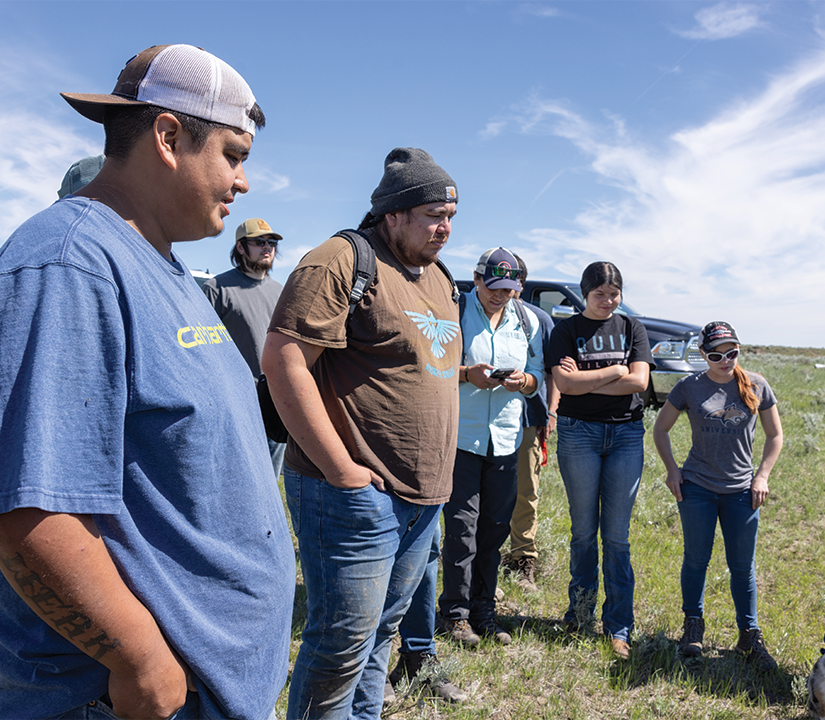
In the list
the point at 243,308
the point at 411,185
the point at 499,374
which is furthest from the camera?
the point at 243,308

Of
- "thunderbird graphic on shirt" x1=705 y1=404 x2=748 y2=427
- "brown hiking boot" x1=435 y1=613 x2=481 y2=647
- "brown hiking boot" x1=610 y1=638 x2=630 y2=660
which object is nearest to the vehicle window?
"thunderbird graphic on shirt" x1=705 y1=404 x2=748 y2=427

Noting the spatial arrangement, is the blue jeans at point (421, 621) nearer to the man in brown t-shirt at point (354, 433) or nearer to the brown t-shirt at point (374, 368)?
the man in brown t-shirt at point (354, 433)

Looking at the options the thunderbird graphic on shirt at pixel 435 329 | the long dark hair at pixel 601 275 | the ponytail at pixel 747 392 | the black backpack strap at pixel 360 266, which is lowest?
the ponytail at pixel 747 392

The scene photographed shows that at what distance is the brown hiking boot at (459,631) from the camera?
157 inches

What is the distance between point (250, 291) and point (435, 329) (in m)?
2.82

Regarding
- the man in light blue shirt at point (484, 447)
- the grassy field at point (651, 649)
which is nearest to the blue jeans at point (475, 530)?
the man in light blue shirt at point (484, 447)

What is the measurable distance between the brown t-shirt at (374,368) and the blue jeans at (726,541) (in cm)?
266

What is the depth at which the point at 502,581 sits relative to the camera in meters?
5.12

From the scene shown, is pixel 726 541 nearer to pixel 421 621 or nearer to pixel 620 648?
pixel 620 648

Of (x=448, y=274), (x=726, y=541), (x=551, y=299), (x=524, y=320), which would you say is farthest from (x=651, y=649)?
(x=551, y=299)

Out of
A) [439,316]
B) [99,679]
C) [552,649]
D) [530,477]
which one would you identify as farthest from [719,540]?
[99,679]

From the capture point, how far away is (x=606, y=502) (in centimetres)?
425

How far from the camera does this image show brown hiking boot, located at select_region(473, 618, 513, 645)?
4051mm

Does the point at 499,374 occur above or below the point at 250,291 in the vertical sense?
below
